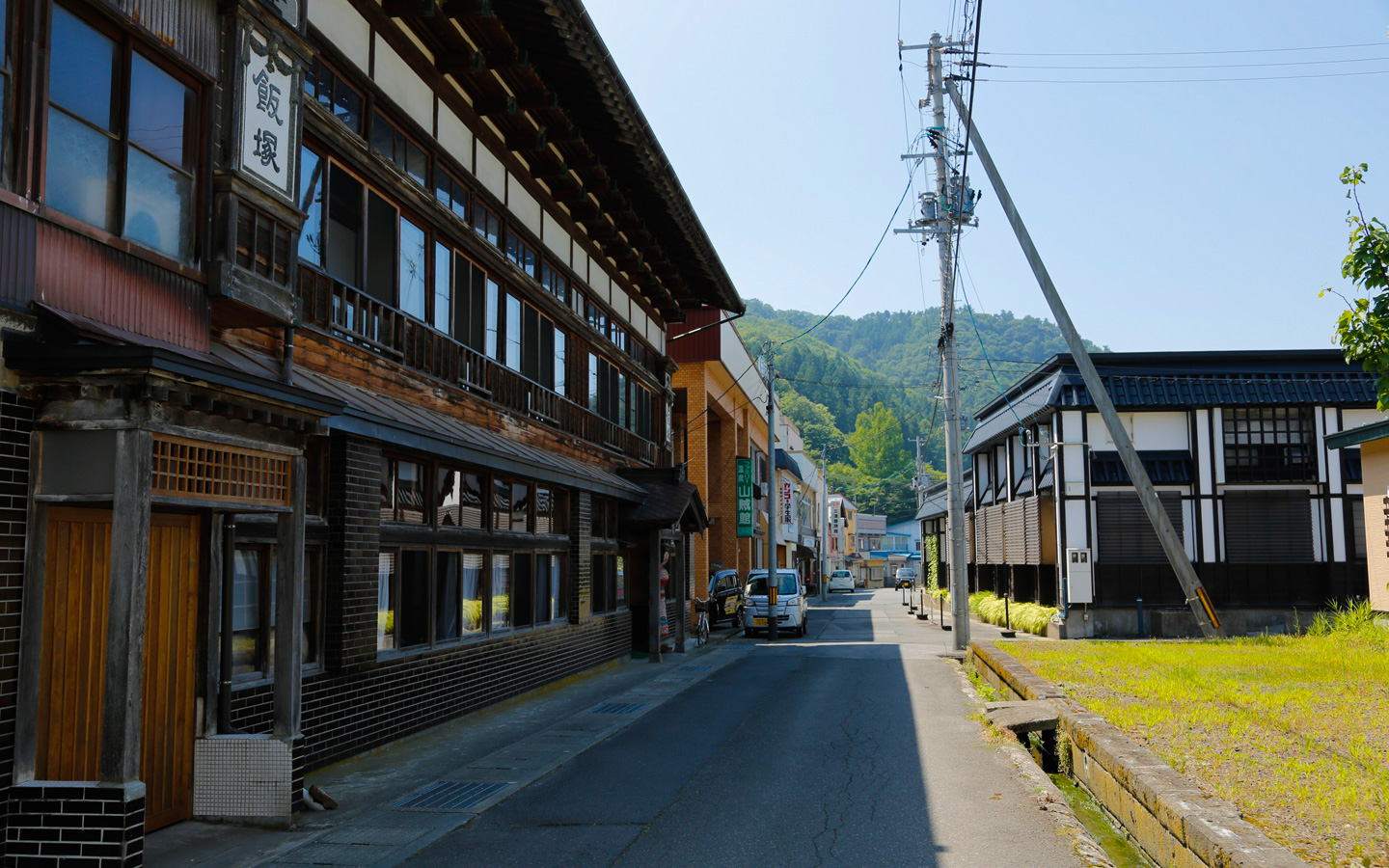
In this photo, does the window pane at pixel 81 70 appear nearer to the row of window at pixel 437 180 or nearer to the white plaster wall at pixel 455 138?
the row of window at pixel 437 180

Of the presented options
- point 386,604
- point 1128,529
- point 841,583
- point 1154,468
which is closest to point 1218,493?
point 1154,468

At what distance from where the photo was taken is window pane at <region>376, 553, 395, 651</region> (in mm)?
11047

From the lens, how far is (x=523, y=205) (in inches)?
643

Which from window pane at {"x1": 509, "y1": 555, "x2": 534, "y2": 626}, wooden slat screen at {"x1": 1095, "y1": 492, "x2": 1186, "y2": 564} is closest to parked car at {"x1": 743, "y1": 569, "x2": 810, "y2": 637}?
wooden slat screen at {"x1": 1095, "y1": 492, "x2": 1186, "y2": 564}

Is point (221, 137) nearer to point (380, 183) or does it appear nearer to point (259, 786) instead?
point (380, 183)

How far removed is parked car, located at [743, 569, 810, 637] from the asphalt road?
1496cm

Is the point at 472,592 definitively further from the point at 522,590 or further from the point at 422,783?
the point at 422,783

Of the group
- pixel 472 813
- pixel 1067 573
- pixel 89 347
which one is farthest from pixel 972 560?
pixel 89 347

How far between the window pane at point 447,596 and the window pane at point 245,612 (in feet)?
12.0

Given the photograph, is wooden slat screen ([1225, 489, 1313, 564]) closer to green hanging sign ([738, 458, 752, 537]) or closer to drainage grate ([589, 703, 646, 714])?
green hanging sign ([738, 458, 752, 537])

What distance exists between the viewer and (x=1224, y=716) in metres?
10.2

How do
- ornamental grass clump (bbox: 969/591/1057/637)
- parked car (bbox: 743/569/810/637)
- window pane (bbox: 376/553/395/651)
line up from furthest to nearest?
parked car (bbox: 743/569/810/637), ornamental grass clump (bbox: 969/591/1057/637), window pane (bbox: 376/553/395/651)

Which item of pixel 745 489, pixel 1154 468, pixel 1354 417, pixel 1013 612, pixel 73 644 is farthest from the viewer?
pixel 745 489

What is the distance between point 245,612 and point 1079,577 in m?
24.6
